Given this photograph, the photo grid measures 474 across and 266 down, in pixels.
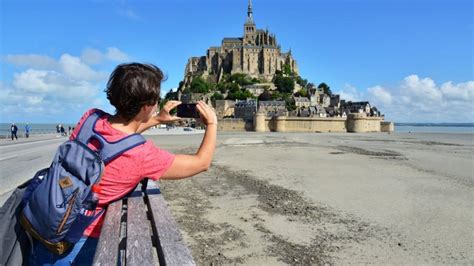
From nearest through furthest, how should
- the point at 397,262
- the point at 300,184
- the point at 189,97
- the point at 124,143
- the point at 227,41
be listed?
the point at 124,143, the point at 397,262, the point at 300,184, the point at 189,97, the point at 227,41

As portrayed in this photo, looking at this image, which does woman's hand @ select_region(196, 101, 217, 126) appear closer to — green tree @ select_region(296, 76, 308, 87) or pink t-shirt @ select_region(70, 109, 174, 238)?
pink t-shirt @ select_region(70, 109, 174, 238)

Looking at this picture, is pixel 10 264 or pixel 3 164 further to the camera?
pixel 3 164

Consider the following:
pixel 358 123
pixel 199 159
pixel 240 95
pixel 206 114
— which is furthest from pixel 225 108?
pixel 199 159

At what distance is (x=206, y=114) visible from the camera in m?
2.08

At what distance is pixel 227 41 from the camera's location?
327 feet

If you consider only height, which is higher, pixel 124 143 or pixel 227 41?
pixel 227 41

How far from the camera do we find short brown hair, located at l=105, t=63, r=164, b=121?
6.05 feet

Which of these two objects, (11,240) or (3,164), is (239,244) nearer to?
(11,240)

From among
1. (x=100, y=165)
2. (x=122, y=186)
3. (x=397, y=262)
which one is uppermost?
(x=100, y=165)

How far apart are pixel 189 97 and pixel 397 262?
75488 millimetres

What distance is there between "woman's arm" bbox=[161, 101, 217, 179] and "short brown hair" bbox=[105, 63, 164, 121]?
0.30 metres

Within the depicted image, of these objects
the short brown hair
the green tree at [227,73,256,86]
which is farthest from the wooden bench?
the green tree at [227,73,256,86]

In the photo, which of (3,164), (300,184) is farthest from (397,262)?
(3,164)

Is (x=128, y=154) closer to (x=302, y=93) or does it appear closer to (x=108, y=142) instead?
(x=108, y=142)
